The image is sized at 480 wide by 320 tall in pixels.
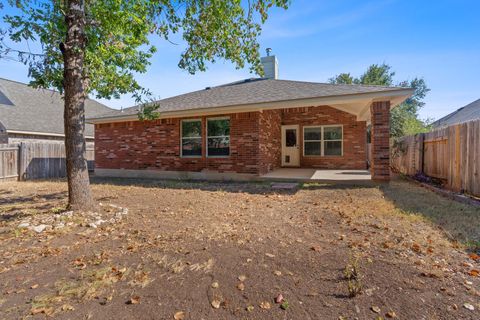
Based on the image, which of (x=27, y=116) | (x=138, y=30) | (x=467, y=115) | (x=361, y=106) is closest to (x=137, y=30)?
(x=138, y=30)

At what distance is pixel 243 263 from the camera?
2.76m

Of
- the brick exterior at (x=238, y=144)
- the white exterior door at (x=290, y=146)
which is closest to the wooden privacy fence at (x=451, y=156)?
the brick exterior at (x=238, y=144)

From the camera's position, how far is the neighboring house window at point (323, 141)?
1192 cm

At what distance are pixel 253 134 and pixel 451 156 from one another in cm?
597

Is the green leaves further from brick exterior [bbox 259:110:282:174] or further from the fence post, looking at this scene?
the fence post

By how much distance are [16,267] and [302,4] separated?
6982mm

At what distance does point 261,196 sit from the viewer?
21.5ft

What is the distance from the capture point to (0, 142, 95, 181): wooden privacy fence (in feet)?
34.5

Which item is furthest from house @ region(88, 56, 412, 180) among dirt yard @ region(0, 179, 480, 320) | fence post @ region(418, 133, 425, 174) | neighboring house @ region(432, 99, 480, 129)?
neighboring house @ region(432, 99, 480, 129)

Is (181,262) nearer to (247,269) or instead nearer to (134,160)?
(247,269)

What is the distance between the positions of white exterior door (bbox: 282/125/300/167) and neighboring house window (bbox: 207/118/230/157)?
411cm

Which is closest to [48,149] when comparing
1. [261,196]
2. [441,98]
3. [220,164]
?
[220,164]

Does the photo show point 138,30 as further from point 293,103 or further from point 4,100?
point 4,100

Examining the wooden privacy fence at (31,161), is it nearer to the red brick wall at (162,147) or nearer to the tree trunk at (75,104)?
the red brick wall at (162,147)
